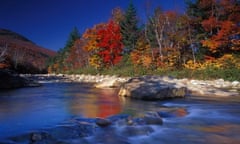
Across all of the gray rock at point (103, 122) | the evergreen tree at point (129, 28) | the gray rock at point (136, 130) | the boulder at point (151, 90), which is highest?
the evergreen tree at point (129, 28)

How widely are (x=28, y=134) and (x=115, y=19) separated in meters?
40.2

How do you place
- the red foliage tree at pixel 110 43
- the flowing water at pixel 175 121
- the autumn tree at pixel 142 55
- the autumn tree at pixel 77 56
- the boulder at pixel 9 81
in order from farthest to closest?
the autumn tree at pixel 77 56, the red foliage tree at pixel 110 43, the autumn tree at pixel 142 55, the boulder at pixel 9 81, the flowing water at pixel 175 121

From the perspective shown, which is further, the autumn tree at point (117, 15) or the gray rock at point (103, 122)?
the autumn tree at point (117, 15)

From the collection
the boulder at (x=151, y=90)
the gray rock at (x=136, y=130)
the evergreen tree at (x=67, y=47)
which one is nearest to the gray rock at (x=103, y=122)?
the gray rock at (x=136, y=130)

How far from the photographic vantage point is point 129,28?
41.3 meters

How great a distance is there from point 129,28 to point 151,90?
30.1 meters

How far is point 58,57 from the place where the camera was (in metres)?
67.4

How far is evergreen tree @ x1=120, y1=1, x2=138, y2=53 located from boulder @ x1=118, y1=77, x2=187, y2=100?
2670 centimetres

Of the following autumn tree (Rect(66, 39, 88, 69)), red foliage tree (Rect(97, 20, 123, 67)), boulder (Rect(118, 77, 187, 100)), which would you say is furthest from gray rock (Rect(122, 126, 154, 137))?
autumn tree (Rect(66, 39, 88, 69))

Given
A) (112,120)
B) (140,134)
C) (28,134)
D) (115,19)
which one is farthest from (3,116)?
(115,19)

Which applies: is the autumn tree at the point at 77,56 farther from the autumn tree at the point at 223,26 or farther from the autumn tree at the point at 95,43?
the autumn tree at the point at 223,26

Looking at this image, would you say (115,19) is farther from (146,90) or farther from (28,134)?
(28,134)

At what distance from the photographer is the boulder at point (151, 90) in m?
12.1

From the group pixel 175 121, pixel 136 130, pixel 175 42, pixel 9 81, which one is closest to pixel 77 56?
pixel 175 42
